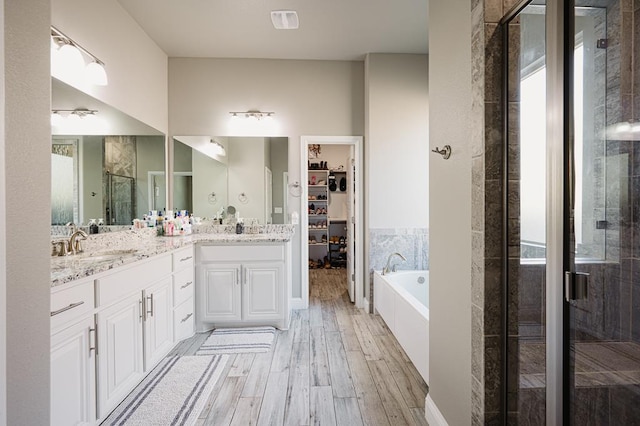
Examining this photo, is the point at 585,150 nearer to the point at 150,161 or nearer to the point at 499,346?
the point at 499,346

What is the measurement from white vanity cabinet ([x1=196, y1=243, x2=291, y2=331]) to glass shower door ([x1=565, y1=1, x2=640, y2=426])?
8.52 feet

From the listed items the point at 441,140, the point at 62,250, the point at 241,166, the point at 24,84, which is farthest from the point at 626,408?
the point at 241,166

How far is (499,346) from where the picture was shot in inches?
51.3

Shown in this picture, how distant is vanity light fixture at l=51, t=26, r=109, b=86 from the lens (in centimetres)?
220

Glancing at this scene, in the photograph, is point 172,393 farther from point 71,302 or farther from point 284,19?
point 284,19

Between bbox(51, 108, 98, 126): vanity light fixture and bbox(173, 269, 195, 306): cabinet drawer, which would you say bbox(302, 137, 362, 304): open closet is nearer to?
bbox(173, 269, 195, 306): cabinet drawer

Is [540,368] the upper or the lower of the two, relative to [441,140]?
lower

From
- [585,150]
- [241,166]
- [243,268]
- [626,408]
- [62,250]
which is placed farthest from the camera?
[241,166]

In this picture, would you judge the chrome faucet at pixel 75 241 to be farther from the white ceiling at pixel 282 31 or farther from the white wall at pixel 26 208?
the white ceiling at pixel 282 31

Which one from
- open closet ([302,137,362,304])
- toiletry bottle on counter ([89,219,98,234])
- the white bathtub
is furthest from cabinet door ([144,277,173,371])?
open closet ([302,137,362,304])

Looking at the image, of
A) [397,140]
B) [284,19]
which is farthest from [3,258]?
[397,140]

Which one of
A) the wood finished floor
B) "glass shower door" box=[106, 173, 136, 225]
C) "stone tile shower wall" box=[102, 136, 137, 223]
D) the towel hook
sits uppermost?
"stone tile shower wall" box=[102, 136, 137, 223]

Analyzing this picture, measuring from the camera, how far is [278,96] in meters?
4.01

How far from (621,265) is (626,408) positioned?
1.13ft
